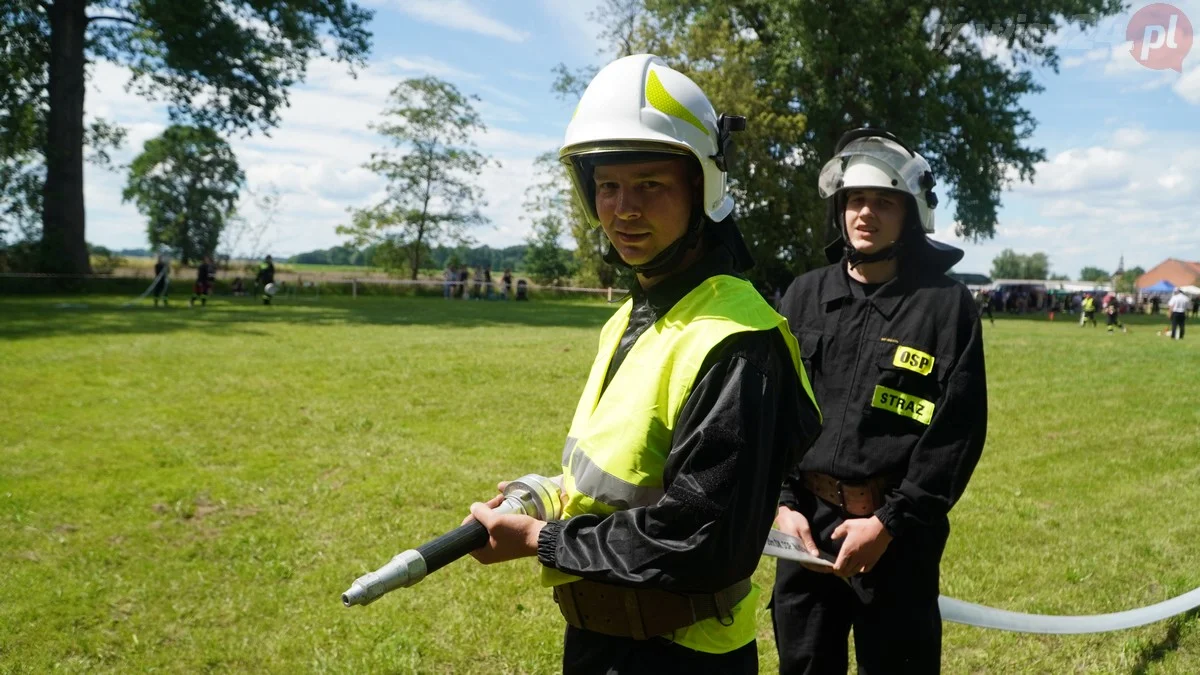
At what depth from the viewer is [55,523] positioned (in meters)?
6.56

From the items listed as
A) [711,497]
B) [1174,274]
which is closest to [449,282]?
[711,497]

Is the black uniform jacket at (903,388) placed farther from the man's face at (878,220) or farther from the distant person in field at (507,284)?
the distant person in field at (507,284)

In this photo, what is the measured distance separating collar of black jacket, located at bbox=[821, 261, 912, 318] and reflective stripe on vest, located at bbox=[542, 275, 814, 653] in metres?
1.30

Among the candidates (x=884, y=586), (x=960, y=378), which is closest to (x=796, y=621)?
(x=884, y=586)

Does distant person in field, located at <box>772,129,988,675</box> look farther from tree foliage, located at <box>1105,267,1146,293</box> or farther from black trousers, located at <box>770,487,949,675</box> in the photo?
tree foliage, located at <box>1105,267,1146,293</box>

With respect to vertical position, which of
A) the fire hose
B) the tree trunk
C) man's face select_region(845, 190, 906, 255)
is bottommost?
the fire hose

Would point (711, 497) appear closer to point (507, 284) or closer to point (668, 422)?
point (668, 422)

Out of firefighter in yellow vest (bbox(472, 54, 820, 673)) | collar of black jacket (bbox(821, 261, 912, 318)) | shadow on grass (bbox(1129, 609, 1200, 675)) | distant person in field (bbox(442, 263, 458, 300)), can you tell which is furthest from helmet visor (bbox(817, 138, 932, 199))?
distant person in field (bbox(442, 263, 458, 300))

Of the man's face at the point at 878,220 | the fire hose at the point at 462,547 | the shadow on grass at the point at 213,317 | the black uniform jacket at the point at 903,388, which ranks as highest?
the man's face at the point at 878,220

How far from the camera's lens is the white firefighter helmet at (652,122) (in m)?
2.06

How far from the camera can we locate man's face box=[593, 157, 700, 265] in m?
2.11

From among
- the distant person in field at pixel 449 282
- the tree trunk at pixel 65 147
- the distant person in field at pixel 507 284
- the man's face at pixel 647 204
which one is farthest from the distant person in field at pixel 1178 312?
the tree trunk at pixel 65 147

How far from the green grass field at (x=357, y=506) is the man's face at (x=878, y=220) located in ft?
8.86

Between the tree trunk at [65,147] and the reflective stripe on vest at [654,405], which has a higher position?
the tree trunk at [65,147]
